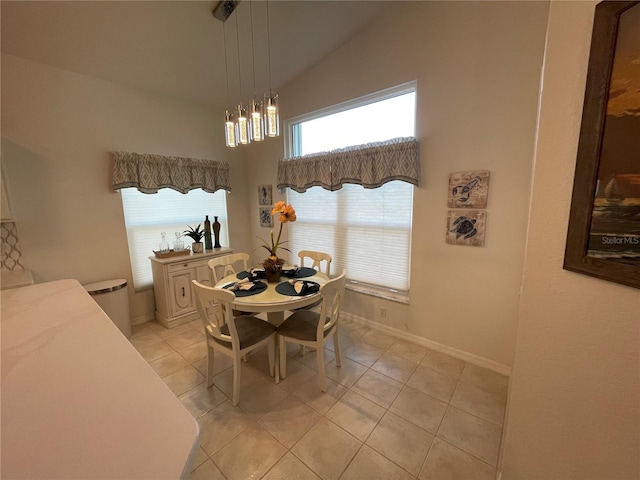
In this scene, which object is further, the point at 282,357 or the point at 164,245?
the point at 164,245

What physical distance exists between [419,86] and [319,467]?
296 centimetres

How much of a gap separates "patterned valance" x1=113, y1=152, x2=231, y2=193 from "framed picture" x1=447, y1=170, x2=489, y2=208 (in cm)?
291

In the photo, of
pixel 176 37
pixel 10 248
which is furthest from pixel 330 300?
pixel 10 248

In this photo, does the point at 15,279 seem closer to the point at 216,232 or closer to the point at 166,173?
the point at 166,173

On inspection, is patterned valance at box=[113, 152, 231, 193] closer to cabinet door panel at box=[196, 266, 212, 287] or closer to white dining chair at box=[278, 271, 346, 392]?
cabinet door panel at box=[196, 266, 212, 287]

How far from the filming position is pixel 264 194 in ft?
12.2

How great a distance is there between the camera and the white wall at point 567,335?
80cm

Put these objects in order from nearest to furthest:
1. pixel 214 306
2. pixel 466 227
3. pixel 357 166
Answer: pixel 214 306 → pixel 466 227 → pixel 357 166

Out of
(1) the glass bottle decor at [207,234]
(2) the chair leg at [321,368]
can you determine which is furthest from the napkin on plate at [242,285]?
(1) the glass bottle decor at [207,234]

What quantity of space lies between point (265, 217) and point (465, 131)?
273cm

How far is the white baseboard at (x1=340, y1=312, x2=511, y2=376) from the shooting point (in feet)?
7.09

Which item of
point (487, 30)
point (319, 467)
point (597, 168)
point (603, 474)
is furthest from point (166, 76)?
point (603, 474)

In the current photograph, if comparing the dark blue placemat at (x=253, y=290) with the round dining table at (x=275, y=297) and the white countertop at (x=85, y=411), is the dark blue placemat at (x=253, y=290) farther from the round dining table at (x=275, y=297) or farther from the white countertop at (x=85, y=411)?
the white countertop at (x=85, y=411)

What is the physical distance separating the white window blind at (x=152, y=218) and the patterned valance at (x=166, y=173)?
0.22 meters
